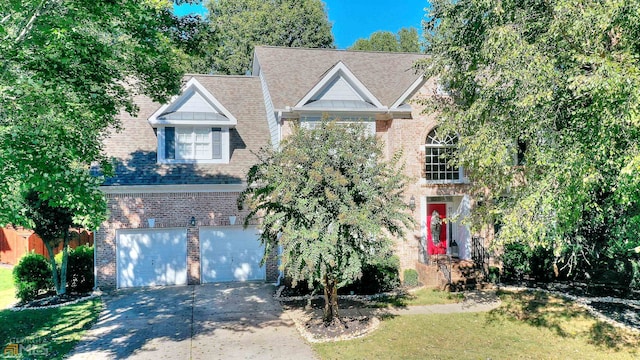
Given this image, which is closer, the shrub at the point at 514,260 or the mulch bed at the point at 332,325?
the mulch bed at the point at 332,325

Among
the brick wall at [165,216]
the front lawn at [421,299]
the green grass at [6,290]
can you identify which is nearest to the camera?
the front lawn at [421,299]

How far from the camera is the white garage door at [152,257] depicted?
54.3 ft

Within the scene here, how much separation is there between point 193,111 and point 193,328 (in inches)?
356

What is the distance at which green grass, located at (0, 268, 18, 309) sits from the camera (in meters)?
14.6

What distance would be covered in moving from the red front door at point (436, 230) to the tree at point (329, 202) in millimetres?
7158

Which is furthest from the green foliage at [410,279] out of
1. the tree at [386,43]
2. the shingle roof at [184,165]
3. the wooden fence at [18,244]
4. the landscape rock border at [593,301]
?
the tree at [386,43]

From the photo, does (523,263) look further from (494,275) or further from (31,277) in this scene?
(31,277)

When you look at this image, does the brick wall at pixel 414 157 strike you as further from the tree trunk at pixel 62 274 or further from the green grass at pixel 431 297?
the tree trunk at pixel 62 274

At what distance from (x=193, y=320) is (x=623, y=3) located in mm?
12201

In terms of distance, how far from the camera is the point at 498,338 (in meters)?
10.9

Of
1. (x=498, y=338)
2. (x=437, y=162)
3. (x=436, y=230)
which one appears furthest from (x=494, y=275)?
(x=498, y=338)

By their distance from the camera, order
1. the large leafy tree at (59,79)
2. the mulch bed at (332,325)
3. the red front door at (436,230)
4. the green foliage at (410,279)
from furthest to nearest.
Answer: the red front door at (436,230), the green foliage at (410,279), the mulch bed at (332,325), the large leafy tree at (59,79)

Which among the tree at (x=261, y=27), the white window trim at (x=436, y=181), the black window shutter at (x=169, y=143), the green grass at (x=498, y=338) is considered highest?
the tree at (x=261, y=27)

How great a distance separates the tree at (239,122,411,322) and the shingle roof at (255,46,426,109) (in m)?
6.35
